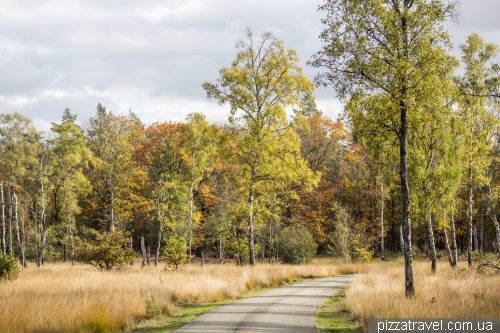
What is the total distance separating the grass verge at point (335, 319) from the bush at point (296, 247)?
20.5m

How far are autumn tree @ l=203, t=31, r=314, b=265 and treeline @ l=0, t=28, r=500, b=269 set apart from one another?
2.8 inches

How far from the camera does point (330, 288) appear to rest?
20016 mm

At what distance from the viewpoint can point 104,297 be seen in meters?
12.7

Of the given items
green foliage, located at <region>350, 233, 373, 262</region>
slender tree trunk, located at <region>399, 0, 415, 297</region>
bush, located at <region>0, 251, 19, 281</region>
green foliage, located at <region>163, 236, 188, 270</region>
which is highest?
slender tree trunk, located at <region>399, 0, 415, 297</region>

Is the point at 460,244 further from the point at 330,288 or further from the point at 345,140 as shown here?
the point at 330,288

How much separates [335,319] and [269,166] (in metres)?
14.4

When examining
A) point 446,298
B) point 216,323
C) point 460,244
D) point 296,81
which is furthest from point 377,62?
point 460,244

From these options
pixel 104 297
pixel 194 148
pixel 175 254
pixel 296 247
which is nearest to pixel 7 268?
pixel 104 297

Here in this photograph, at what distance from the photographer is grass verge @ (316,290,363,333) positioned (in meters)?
10.7

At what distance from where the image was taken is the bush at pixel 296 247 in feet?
119

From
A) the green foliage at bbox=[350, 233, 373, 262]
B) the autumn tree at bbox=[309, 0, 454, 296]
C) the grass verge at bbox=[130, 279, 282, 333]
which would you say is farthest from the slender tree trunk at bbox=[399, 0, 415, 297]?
the green foliage at bbox=[350, 233, 373, 262]

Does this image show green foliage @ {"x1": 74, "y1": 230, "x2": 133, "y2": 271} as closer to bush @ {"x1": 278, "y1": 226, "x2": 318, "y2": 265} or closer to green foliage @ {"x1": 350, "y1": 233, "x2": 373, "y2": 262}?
bush @ {"x1": 278, "y1": 226, "x2": 318, "y2": 265}

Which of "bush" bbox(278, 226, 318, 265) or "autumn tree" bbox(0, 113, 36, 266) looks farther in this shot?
"bush" bbox(278, 226, 318, 265)

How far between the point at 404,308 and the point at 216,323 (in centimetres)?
473
